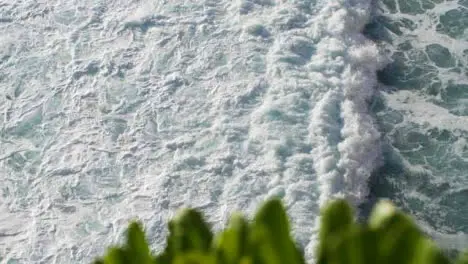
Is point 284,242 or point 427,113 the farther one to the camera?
point 427,113

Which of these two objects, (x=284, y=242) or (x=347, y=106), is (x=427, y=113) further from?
(x=284, y=242)

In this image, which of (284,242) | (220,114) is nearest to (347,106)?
(220,114)

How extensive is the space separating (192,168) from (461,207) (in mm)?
1960

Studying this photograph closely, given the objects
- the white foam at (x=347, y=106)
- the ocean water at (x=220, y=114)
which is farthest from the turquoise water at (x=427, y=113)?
the white foam at (x=347, y=106)

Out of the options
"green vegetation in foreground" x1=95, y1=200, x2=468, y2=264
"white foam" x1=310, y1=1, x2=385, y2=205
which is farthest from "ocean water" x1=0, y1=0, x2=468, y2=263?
"green vegetation in foreground" x1=95, y1=200, x2=468, y2=264

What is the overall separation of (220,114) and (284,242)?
5.20m

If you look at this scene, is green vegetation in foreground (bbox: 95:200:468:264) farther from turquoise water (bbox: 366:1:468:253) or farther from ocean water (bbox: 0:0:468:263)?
turquoise water (bbox: 366:1:468:253)

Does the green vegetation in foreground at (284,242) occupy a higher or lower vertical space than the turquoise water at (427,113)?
higher

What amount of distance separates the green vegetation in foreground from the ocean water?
3.98 meters

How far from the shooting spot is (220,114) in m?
6.60

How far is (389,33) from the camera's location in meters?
7.50

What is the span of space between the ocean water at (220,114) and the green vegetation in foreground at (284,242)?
3977 mm

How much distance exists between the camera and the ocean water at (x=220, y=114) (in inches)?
234

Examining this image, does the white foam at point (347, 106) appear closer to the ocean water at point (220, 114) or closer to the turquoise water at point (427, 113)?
the ocean water at point (220, 114)
